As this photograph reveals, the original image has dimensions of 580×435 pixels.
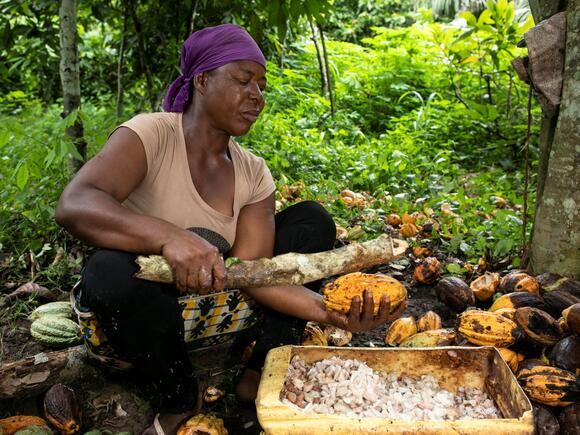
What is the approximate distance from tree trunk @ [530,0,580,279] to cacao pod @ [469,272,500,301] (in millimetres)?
218

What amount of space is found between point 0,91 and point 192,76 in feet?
23.4

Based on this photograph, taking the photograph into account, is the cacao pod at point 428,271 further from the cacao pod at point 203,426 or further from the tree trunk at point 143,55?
the tree trunk at point 143,55

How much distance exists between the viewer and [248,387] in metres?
2.06

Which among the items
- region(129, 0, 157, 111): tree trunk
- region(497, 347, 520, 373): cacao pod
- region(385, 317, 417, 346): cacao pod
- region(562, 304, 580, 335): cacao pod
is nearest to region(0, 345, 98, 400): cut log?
region(385, 317, 417, 346): cacao pod

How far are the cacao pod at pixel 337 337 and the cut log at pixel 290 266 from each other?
0.70 meters

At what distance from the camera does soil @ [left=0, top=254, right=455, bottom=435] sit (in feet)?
6.54

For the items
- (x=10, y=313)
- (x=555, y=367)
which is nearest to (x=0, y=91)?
(x=10, y=313)

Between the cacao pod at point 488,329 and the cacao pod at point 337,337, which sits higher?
the cacao pod at point 488,329

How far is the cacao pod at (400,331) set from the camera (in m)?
2.32

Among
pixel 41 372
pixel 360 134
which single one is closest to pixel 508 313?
pixel 41 372

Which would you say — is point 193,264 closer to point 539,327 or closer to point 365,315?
point 365,315

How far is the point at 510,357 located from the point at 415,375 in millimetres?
467

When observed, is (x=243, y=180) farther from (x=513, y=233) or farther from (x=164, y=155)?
(x=513, y=233)

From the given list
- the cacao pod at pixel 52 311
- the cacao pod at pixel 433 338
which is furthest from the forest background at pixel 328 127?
the cacao pod at pixel 433 338
